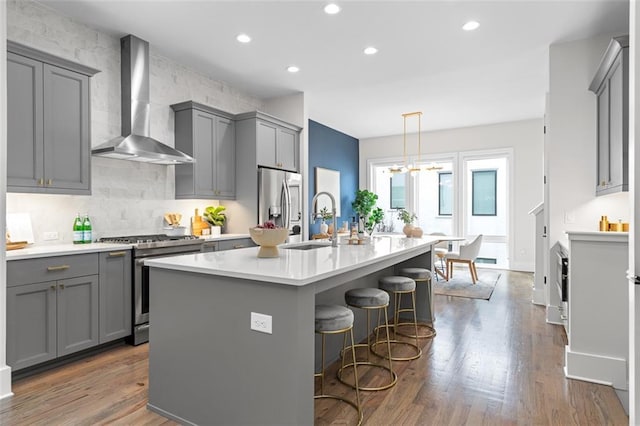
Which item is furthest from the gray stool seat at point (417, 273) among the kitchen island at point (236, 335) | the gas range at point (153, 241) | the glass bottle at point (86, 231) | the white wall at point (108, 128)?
the glass bottle at point (86, 231)

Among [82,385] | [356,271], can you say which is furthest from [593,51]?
[82,385]

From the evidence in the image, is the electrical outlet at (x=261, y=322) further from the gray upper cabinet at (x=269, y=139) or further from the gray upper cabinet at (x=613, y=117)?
the gray upper cabinet at (x=269, y=139)

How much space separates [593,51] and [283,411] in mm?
4422

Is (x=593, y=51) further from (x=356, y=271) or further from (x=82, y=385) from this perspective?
(x=82, y=385)

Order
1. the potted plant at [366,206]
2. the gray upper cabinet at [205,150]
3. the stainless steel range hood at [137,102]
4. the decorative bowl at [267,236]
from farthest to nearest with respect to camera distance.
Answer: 1. the potted plant at [366,206]
2. the gray upper cabinet at [205,150]
3. the stainless steel range hood at [137,102]
4. the decorative bowl at [267,236]

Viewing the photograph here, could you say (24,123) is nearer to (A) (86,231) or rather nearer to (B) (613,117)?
(A) (86,231)

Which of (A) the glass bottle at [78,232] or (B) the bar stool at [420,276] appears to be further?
(B) the bar stool at [420,276]

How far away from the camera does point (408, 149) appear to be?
338 inches

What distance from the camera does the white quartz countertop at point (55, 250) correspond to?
2656 mm

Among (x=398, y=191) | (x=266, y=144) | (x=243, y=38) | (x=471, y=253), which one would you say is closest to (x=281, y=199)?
(x=266, y=144)

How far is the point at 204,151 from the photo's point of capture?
4.61m

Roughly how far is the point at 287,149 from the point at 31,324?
3.69 m

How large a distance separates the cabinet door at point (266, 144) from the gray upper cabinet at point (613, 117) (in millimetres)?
3644

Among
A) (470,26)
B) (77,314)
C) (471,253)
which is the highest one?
(470,26)
